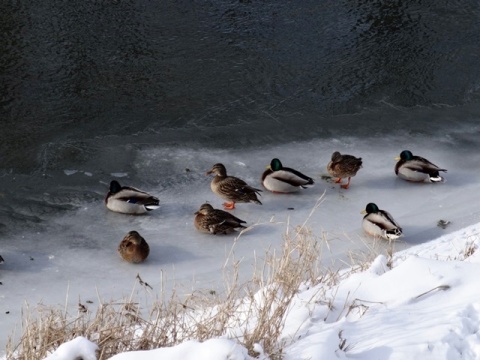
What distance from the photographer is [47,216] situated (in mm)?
8711

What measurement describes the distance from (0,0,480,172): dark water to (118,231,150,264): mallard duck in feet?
6.88

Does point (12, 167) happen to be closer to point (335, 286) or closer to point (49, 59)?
point (49, 59)

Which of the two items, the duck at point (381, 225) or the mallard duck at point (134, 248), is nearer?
the mallard duck at point (134, 248)

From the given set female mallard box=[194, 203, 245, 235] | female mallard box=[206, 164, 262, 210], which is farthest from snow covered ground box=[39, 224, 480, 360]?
female mallard box=[206, 164, 262, 210]

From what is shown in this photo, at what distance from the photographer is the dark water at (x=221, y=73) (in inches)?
413

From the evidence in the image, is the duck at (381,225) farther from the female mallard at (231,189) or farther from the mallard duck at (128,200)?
the mallard duck at (128,200)

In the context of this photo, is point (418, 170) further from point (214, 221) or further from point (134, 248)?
point (134, 248)

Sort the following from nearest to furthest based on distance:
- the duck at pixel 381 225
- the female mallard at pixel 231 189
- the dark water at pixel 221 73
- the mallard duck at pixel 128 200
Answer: the duck at pixel 381 225
the mallard duck at pixel 128 200
the female mallard at pixel 231 189
the dark water at pixel 221 73

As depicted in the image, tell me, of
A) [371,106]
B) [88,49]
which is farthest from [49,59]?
[371,106]

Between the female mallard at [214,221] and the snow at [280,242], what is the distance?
0.12 metres

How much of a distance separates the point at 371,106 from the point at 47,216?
15.6 feet

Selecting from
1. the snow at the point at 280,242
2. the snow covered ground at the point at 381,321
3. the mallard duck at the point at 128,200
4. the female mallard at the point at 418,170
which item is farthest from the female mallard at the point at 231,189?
the snow covered ground at the point at 381,321

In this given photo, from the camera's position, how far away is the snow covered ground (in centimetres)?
413

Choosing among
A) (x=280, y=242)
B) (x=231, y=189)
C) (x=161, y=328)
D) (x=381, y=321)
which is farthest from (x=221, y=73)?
(x=161, y=328)
